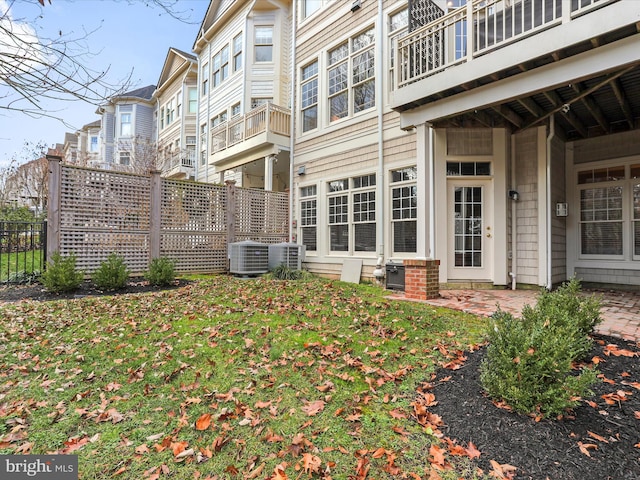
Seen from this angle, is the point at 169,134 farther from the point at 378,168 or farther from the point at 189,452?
the point at 189,452

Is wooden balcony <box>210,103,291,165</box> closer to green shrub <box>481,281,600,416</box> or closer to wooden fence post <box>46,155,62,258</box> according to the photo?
wooden fence post <box>46,155,62,258</box>

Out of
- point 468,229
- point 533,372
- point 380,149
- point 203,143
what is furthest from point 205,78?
point 533,372

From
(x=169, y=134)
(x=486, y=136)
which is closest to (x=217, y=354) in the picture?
(x=486, y=136)

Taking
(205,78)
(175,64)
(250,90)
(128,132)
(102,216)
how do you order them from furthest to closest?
(128,132)
(175,64)
(205,78)
(250,90)
(102,216)

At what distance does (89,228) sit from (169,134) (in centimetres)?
1278

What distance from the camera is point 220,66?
1396 centimetres

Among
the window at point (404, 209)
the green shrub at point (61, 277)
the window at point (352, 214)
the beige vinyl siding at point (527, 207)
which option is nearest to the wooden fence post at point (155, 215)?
the green shrub at point (61, 277)

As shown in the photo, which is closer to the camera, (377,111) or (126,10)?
(126,10)

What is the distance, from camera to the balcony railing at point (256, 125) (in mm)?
9867

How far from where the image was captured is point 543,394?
86.7 inches

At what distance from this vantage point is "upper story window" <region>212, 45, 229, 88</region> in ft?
44.5

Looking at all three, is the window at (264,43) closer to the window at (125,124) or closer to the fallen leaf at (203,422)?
the fallen leaf at (203,422)
